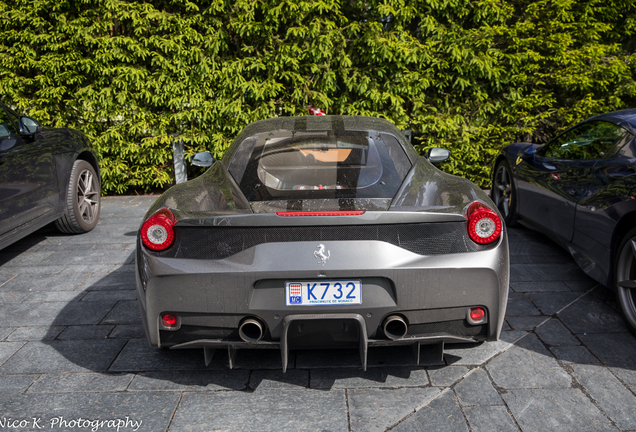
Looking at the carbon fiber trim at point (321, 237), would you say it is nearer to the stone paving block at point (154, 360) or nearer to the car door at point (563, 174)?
the stone paving block at point (154, 360)

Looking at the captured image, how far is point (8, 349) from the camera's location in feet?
10.6

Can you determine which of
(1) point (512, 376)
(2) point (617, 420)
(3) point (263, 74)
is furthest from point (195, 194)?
(3) point (263, 74)

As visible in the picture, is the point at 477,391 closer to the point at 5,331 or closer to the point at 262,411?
the point at 262,411

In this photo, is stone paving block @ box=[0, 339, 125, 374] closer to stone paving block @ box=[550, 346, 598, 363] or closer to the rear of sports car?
the rear of sports car

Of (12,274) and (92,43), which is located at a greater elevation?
(92,43)

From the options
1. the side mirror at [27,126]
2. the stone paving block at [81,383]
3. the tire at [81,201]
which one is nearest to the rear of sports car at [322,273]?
the stone paving block at [81,383]

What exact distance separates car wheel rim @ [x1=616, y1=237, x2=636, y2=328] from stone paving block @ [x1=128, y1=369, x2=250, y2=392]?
2.44 m

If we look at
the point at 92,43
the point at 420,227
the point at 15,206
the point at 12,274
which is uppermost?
the point at 92,43

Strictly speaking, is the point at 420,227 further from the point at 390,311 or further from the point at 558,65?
the point at 558,65

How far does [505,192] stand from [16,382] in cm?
491

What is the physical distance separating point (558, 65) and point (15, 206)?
7.28 m

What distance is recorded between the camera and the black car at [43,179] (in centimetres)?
458

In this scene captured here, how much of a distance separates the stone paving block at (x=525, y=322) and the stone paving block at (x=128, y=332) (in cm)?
245

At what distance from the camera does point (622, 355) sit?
117 inches
